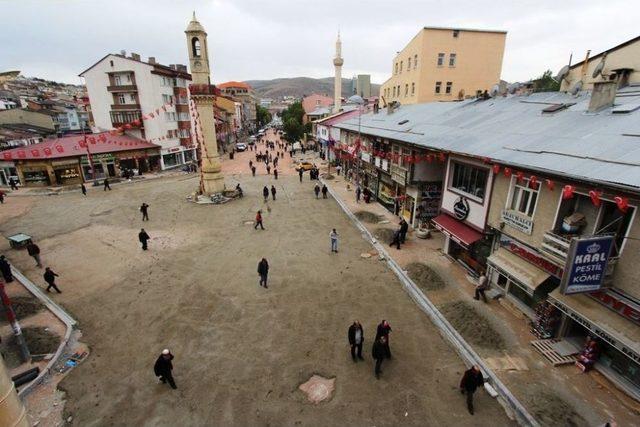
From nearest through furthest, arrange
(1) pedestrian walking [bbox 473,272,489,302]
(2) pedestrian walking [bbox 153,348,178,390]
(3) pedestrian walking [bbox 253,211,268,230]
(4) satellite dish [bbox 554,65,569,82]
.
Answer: (2) pedestrian walking [bbox 153,348,178,390] < (1) pedestrian walking [bbox 473,272,489,302] < (4) satellite dish [bbox 554,65,569,82] < (3) pedestrian walking [bbox 253,211,268,230]

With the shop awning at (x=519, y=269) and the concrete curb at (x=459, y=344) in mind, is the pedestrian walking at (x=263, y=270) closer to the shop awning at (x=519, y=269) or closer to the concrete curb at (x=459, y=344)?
the concrete curb at (x=459, y=344)

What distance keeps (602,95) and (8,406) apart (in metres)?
18.1

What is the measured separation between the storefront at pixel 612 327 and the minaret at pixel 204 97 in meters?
28.4

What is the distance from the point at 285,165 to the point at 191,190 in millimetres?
18973

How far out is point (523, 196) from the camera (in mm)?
12156

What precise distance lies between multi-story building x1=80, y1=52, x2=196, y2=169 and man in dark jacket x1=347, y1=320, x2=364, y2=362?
1561 inches

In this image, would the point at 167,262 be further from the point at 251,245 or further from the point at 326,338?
the point at 326,338

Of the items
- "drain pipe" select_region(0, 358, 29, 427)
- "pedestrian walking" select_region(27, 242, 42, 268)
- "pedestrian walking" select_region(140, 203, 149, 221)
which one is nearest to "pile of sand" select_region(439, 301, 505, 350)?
"drain pipe" select_region(0, 358, 29, 427)

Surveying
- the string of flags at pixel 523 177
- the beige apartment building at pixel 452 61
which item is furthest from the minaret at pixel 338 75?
the string of flags at pixel 523 177

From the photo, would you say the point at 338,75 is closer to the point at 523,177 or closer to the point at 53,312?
the point at 523,177

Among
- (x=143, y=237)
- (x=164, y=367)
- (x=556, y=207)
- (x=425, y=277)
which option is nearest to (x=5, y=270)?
(x=143, y=237)

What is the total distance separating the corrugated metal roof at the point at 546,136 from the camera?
9.12m

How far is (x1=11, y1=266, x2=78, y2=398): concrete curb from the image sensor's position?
9.67m

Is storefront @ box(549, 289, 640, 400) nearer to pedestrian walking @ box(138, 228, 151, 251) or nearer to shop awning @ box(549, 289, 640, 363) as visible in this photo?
shop awning @ box(549, 289, 640, 363)
